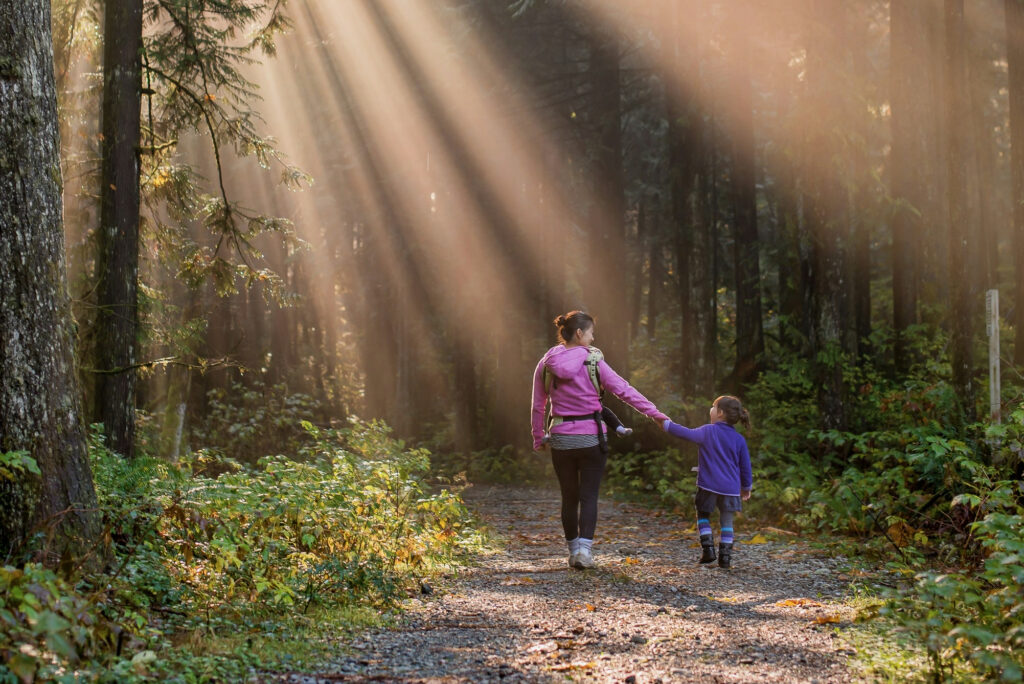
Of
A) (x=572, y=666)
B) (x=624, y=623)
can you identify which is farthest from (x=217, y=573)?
(x=624, y=623)

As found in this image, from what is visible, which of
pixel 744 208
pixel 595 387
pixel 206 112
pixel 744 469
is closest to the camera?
pixel 595 387

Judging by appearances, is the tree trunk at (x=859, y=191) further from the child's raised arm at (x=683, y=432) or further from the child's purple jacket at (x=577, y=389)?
the child's purple jacket at (x=577, y=389)

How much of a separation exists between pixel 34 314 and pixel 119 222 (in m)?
6.14

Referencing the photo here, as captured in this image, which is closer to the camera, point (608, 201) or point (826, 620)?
point (826, 620)

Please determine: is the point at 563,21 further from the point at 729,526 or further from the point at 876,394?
the point at 729,526

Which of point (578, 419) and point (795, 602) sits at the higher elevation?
point (578, 419)

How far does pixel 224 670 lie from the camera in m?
4.35

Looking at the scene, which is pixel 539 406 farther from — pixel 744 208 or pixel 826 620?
pixel 744 208

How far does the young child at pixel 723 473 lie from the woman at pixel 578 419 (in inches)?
29.1

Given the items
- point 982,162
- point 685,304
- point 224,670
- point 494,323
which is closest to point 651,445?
point 685,304

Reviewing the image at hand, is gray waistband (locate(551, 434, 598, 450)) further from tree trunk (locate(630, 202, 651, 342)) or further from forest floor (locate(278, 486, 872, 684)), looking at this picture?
tree trunk (locate(630, 202, 651, 342))

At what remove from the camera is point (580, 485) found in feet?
26.7

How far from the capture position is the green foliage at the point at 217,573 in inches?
146

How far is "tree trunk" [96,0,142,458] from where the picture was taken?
35.8 feet
